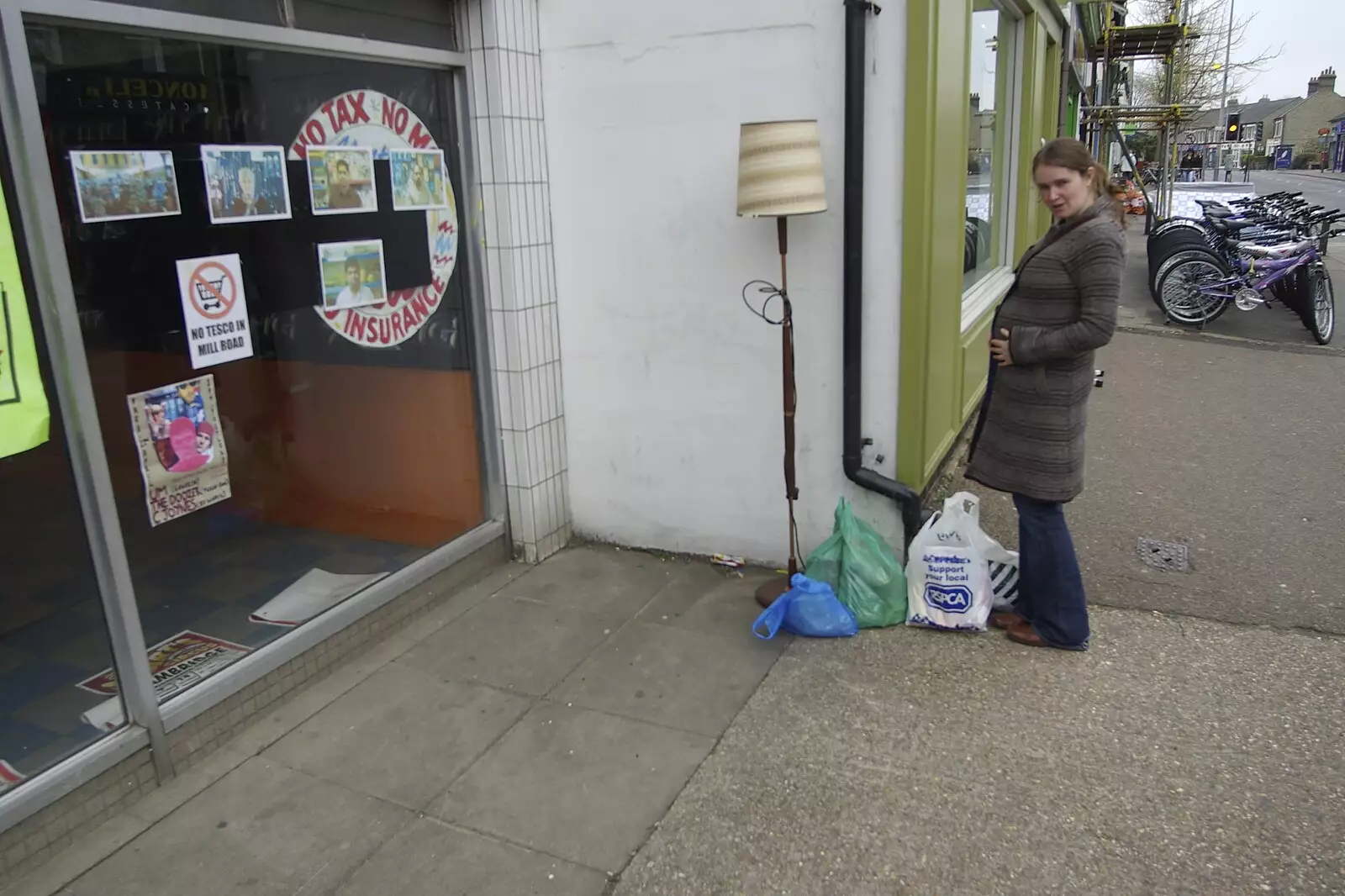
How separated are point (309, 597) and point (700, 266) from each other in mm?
2252

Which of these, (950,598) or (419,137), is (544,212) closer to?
(419,137)

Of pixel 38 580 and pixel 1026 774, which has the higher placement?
pixel 38 580

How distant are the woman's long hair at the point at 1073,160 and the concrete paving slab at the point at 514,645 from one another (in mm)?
2537

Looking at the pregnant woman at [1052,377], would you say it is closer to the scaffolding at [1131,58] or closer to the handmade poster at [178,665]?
the handmade poster at [178,665]

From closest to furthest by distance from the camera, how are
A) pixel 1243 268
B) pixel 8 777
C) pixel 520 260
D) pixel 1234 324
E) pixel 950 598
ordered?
pixel 8 777
pixel 950 598
pixel 520 260
pixel 1243 268
pixel 1234 324

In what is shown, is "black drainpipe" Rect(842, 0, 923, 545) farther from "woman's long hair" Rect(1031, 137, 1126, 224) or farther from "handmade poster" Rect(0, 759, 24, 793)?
"handmade poster" Rect(0, 759, 24, 793)

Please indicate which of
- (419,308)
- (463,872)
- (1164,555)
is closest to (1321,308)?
(1164,555)

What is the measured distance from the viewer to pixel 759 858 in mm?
2684

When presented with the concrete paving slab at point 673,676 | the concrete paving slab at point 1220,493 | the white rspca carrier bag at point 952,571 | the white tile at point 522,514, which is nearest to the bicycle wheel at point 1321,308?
the concrete paving slab at point 1220,493

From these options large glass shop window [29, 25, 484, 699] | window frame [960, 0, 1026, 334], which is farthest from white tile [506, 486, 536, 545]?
window frame [960, 0, 1026, 334]

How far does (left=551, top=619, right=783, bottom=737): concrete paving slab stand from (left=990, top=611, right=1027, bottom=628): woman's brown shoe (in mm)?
915

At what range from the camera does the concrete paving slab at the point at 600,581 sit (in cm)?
438

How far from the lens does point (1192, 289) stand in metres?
10.3

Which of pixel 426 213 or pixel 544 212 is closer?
pixel 426 213
